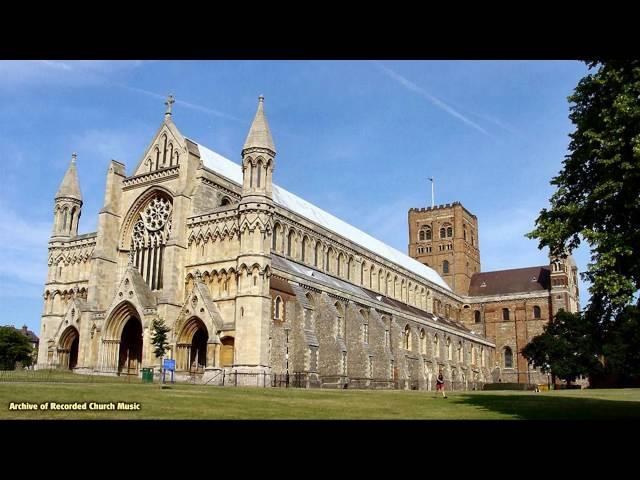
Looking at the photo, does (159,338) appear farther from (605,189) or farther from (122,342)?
(605,189)

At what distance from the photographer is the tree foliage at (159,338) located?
3922 centimetres

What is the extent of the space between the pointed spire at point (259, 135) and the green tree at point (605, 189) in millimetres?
Result: 26693

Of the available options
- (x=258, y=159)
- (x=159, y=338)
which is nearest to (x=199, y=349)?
(x=159, y=338)

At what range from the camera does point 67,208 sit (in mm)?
55031

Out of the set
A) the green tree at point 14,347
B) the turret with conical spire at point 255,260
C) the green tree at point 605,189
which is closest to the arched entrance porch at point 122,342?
the turret with conical spire at point 255,260

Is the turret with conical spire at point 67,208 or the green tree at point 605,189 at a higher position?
the turret with conical spire at point 67,208

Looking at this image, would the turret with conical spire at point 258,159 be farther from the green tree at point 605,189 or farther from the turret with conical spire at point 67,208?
the green tree at point 605,189

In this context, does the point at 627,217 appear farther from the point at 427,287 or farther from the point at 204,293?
the point at 427,287

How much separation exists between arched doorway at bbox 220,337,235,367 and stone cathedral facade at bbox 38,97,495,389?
0.07m

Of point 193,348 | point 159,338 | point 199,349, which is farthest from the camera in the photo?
point 199,349

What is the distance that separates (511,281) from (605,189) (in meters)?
78.2
